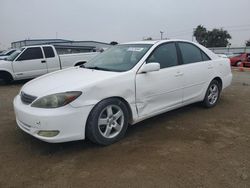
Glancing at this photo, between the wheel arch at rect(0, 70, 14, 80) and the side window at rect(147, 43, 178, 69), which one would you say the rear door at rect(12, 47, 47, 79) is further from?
the side window at rect(147, 43, 178, 69)

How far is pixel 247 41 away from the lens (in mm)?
59656

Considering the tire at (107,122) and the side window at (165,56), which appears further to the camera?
the side window at (165,56)

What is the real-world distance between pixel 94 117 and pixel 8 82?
7.50m

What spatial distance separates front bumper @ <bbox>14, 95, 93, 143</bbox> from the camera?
111 inches

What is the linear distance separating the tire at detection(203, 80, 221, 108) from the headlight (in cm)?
303

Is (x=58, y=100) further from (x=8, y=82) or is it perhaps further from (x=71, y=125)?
(x=8, y=82)

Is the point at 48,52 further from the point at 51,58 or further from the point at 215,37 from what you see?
the point at 215,37

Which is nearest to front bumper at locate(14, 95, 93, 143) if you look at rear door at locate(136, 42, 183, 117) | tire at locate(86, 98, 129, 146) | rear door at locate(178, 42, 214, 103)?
tire at locate(86, 98, 129, 146)

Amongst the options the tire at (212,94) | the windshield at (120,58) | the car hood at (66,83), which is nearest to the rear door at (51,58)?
the windshield at (120,58)

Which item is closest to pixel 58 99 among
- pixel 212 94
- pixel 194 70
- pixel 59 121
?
pixel 59 121

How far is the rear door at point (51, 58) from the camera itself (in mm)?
9320

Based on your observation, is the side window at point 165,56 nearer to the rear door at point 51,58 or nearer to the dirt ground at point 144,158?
the dirt ground at point 144,158

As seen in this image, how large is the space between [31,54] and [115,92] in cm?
700

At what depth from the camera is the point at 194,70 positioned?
4398 mm
